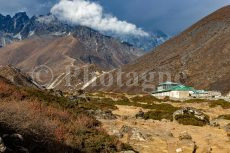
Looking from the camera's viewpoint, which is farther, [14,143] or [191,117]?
[191,117]

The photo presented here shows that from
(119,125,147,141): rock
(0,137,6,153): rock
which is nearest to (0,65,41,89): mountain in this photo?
(119,125,147,141): rock

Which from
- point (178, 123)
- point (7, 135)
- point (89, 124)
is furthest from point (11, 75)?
point (7, 135)

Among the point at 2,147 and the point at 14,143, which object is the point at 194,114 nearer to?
the point at 14,143

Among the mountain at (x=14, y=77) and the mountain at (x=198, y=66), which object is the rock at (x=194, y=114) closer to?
the mountain at (x=14, y=77)

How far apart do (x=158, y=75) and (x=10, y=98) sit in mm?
153377

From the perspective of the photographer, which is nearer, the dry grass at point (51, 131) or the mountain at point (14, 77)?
the dry grass at point (51, 131)

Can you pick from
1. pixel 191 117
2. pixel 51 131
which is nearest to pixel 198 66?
pixel 191 117

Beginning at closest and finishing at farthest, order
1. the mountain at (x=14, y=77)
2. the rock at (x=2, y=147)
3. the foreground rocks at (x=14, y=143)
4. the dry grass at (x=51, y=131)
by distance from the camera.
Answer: the rock at (x=2, y=147)
the foreground rocks at (x=14, y=143)
the dry grass at (x=51, y=131)
the mountain at (x=14, y=77)

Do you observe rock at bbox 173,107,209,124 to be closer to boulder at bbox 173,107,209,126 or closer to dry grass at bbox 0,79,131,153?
boulder at bbox 173,107,209,126

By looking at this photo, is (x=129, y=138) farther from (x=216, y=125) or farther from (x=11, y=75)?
(x=11, y=75)

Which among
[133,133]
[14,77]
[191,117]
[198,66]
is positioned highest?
[198,66]

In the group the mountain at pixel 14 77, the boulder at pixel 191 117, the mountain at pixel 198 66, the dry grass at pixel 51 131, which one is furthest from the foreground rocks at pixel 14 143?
the mountain at pixel 198 66

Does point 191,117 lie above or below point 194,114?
below

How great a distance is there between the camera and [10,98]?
22.8 m
